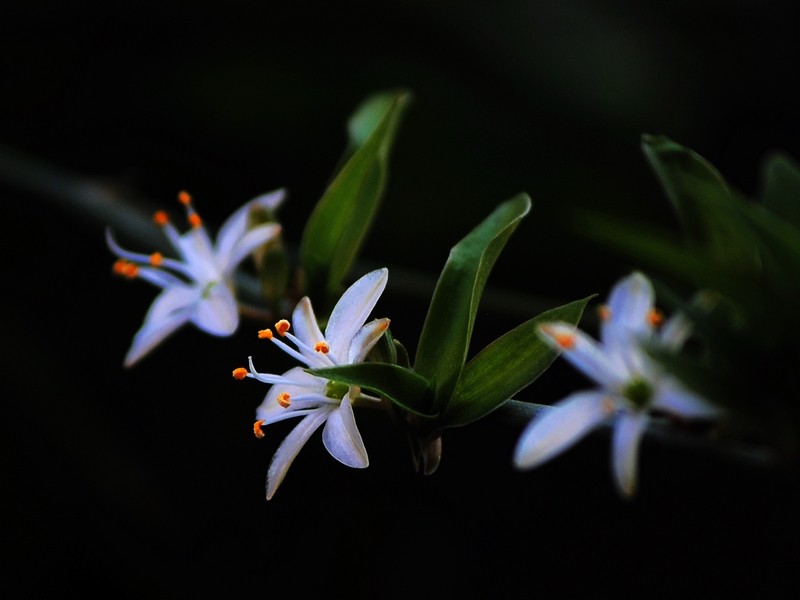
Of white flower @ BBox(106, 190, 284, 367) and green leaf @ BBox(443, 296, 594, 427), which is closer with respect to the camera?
green leaf @ BBox(443, 296, 594, 427)

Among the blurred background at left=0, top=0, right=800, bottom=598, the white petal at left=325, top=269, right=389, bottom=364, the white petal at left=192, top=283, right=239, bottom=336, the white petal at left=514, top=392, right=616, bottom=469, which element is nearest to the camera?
the white petal at left=514, top=392, right=616, bottom=469

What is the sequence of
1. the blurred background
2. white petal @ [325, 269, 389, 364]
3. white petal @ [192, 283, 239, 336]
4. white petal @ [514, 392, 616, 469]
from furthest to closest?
the blurred background < white petal @ [192, 283, 239, 336] < white petal @ [325, 269, 389, 364] < white petal @ [514, 392, 616, 469]

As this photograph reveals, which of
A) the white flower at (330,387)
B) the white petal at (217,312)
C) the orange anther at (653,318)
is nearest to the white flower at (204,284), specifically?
the white petal at (217,312)

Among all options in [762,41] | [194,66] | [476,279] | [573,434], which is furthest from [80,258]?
[762,41]

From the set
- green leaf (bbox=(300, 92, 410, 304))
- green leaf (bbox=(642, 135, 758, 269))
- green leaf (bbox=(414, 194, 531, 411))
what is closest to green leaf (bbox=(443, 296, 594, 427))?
green leaf (bbox=(414, 194, 531, 411))

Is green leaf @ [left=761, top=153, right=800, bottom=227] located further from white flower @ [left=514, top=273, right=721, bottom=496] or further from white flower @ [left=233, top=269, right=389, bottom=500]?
white flower @ [left=233, top=269, right=389, bottom=500]

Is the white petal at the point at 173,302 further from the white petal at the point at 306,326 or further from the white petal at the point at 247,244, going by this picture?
the white petal at the point at 306,326

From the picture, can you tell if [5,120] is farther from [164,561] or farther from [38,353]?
[164,561]
